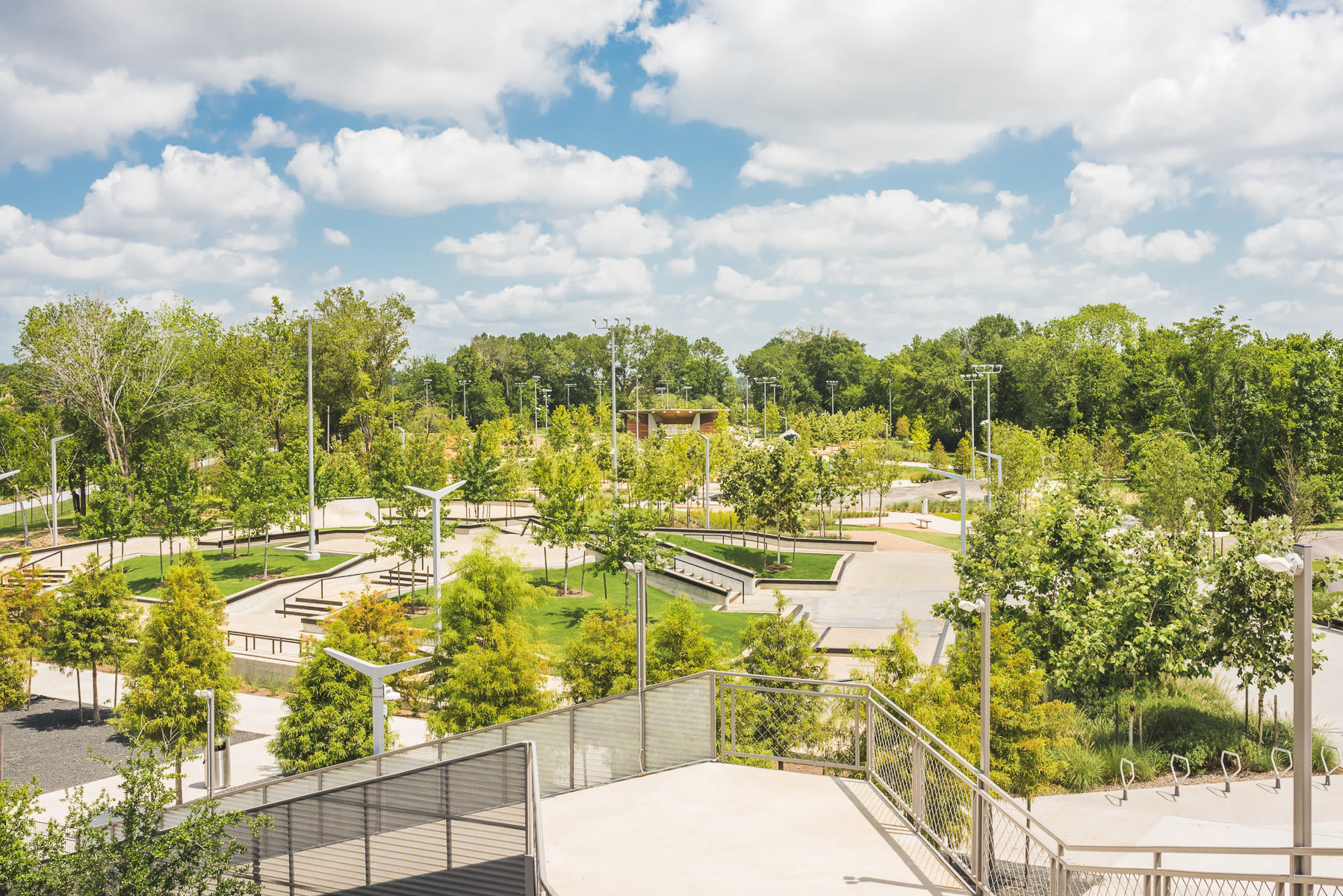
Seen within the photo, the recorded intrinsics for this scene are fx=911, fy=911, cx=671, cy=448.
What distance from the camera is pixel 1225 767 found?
18.1 metres

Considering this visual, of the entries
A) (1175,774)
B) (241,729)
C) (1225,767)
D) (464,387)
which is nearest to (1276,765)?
(1225,767)

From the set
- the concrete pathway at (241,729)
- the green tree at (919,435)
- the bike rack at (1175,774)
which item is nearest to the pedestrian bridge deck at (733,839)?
the bike rack at (1175,774)

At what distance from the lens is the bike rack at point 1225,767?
1714 centimetres

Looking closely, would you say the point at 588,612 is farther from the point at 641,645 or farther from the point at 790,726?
the point at 641,645

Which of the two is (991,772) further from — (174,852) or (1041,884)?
(174,852)

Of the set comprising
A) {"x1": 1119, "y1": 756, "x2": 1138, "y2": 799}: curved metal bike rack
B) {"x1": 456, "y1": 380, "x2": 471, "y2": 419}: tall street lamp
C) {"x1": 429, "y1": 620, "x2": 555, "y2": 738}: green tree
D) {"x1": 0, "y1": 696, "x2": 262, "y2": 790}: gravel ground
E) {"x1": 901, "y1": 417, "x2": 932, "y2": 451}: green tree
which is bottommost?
{"x1": 0, "y1": 696, "x2": 262, "y2": 790}: gravel ground

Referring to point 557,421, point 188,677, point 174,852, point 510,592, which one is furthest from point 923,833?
point 557,421

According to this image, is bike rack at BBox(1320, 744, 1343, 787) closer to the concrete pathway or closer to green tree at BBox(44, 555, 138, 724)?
the concrete pathway

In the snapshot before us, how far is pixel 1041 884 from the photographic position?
937 cm

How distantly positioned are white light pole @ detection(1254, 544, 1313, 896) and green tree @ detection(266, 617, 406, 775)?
52.0ft

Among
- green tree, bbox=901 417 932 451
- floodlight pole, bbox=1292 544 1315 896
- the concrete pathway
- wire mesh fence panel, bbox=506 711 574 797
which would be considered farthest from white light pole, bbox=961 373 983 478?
wire mesh fence panel, bbox=506 711 574 797

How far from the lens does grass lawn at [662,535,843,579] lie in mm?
38969

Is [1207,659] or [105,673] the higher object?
[1207,659]

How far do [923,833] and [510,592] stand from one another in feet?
48.8
